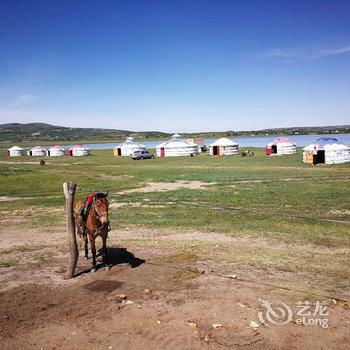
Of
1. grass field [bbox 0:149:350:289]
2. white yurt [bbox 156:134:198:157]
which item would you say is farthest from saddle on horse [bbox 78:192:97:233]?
white yurt [bbox 156:134:198:157]

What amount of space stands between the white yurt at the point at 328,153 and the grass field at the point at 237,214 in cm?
1412

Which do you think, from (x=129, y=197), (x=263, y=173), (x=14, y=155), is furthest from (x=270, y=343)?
(x=14, y=155)

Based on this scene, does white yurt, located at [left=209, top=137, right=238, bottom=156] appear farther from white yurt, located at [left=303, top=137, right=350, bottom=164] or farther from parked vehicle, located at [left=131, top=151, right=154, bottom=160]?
white yurt, located at [left=303, top=137, right=350, bottom=164]

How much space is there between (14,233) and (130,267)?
7.37 m

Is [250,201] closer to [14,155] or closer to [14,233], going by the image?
[14,233]

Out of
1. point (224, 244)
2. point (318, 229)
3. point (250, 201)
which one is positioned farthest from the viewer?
point (250, 201)

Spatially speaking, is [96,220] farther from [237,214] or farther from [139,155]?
[139,155]

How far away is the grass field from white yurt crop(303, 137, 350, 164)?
1412cm

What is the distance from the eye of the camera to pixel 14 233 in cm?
1627

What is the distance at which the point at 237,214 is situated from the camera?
19078 millimetres

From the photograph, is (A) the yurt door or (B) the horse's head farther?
(A) the yurt door

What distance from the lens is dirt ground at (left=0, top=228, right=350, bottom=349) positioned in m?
7.27

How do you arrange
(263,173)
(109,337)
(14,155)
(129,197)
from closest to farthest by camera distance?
(109,337)
(129,197)
(263,173)
(14,155)

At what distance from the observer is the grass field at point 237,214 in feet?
40.4
